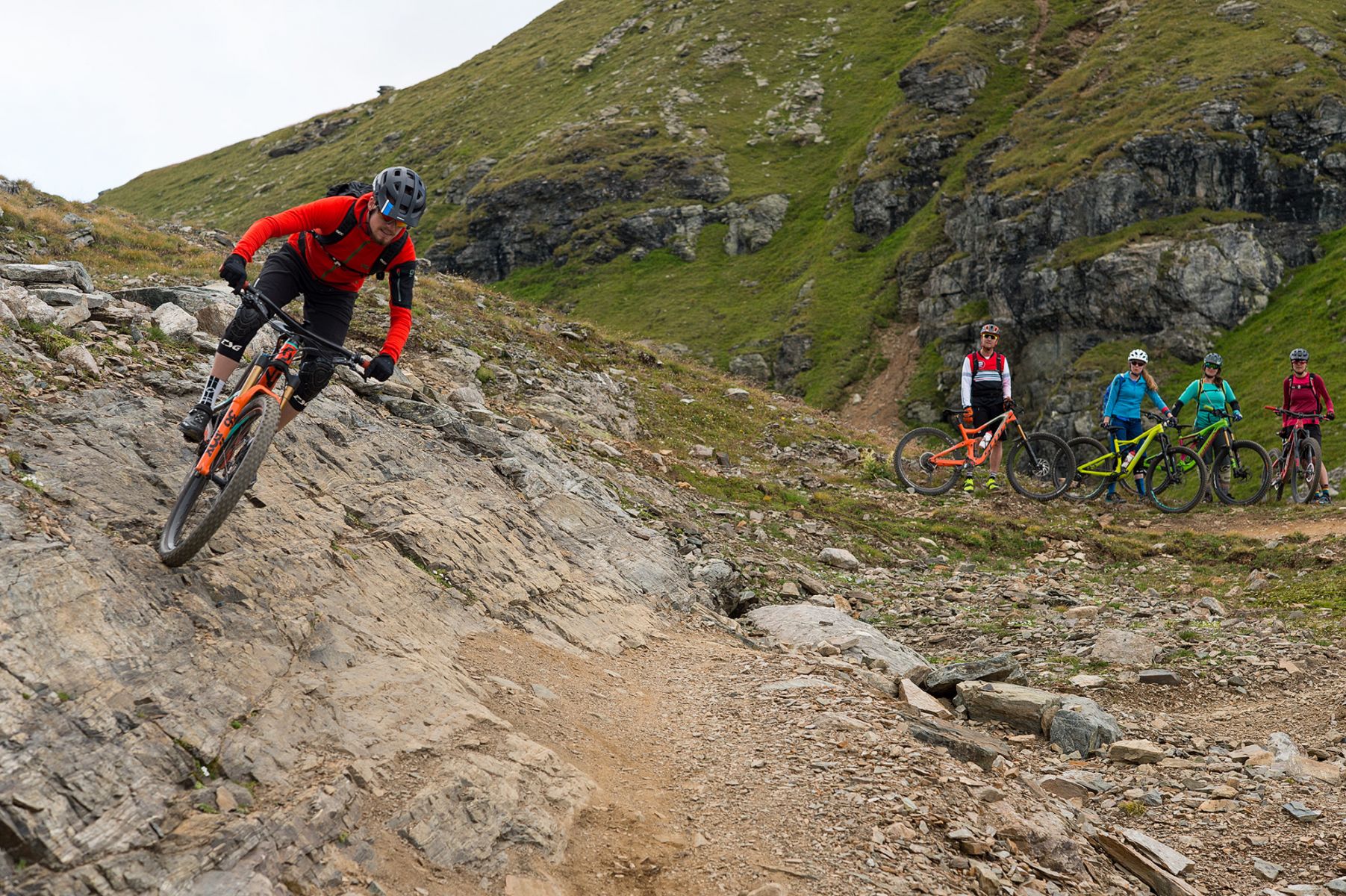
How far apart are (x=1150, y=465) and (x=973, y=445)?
420 centimetres

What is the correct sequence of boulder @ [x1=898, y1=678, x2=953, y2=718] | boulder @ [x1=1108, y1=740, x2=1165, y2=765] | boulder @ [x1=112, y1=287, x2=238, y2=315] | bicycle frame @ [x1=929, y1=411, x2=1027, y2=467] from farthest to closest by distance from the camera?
bicycle frame @ [x1=929, y1=411, x2=1027, y2=467]
boulder @ [x1=112, y1=287, x2=238, y2=315]
boulder @ [x1=898, y1=678, x2=953, y2=718]
boulder @ [x1=1108, y1=740, x2=1165, y2=765]

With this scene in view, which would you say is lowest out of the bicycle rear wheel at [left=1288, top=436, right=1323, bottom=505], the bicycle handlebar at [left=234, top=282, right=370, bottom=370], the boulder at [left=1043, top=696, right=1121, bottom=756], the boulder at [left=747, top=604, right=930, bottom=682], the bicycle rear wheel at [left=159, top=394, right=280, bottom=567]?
the bicycle rear wheel at [left=1288, top=436, right=1323, bottom=505]

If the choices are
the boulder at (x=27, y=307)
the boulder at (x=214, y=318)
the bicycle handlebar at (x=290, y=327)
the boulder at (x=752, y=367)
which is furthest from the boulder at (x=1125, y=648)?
the boulder at (x=752, y=367)

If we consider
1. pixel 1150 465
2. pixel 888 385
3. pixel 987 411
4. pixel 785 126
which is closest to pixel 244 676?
pixel 987 411

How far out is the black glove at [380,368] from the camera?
7.37 metres

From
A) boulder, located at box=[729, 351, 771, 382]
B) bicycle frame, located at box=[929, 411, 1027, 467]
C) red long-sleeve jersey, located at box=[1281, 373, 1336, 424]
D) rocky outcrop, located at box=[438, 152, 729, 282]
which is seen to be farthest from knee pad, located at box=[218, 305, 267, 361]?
rocky outcrop, located at box=[438, 152, 729, 282]

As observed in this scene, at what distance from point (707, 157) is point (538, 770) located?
91286mm

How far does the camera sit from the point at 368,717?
5.92 m

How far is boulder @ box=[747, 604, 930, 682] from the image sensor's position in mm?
10219

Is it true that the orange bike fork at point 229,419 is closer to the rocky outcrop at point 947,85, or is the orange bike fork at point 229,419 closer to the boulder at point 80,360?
the boulder at point 80,360

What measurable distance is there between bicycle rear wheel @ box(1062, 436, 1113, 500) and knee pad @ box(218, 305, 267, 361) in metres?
17.4

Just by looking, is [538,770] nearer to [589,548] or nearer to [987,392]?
[589,548]

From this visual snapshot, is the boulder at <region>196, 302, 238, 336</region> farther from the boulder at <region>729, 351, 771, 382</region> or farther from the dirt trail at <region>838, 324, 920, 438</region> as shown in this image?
the boulder at <region>729, 351, 771, 382</region>

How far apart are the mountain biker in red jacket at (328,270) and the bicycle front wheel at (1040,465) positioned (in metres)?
15.5
